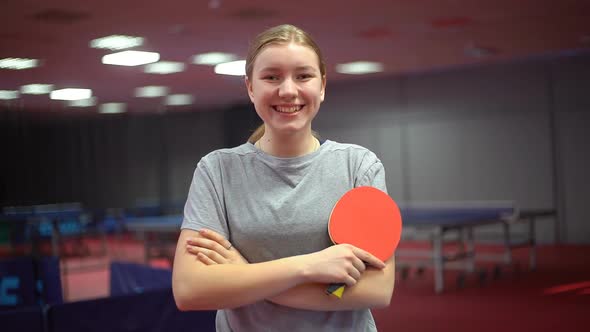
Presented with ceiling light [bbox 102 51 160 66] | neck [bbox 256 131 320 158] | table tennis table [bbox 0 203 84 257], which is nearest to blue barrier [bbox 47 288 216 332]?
neck [bbox 256 131 320 158]

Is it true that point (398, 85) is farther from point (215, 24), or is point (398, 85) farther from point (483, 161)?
point (215, 24)

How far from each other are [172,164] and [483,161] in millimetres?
5685

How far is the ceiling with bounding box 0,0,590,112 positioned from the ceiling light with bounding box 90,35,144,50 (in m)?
0.07

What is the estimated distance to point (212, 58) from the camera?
7816 millimetres

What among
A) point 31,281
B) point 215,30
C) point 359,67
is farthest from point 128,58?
point 359,67

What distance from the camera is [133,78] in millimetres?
6840

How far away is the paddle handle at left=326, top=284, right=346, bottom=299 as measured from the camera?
1.18 meters

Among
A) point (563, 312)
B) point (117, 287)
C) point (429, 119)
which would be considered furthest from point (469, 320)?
point (429, 119)

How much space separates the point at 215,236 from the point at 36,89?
4.98 m

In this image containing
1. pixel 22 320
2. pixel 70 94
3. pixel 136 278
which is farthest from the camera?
pixel 70 94

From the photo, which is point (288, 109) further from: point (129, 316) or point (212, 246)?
point (129, 316)

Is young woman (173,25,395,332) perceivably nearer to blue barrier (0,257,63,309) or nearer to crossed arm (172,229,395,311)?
crossed arm (172,229,395,311)

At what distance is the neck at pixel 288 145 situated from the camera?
4.18 feet

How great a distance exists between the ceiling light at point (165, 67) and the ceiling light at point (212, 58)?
18 centimetres
